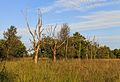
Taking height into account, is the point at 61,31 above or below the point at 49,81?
above

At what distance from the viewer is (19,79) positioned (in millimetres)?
6352

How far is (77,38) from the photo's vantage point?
61.9 meters

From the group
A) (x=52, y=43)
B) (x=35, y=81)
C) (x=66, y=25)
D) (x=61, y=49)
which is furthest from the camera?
(x=66, y=25)

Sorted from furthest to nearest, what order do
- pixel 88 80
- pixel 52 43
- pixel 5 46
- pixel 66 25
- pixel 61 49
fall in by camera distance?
pixel 66 25
pixel 61 49
pixel 52 43
pixel 88 80
pixel 5 46

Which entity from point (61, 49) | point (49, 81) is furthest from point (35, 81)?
point (61, 49)

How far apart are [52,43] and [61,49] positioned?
7.90 metres

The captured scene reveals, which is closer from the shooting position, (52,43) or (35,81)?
(35,81)

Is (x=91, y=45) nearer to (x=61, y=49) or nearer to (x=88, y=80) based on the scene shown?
(x=61, y=49)

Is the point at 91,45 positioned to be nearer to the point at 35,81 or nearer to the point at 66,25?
the point at 66,25

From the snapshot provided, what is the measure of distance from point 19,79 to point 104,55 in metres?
58.2

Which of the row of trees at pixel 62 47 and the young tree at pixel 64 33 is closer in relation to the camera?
the row of trees at pixel 62 47

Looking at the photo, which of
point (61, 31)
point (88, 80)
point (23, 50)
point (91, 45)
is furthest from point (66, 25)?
point (88, 80)

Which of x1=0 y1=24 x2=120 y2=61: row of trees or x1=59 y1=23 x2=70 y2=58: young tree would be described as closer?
x1=0 y1=24 x2=120 y2=61: row of trees

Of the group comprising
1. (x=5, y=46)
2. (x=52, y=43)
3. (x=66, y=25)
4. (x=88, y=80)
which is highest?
(x=66, y=25)
